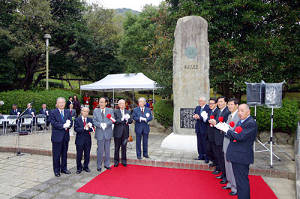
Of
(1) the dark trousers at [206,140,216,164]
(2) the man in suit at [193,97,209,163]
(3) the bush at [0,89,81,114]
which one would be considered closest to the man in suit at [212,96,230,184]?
(1) the dark trousers at [206,140,216,164]

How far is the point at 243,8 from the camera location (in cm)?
906

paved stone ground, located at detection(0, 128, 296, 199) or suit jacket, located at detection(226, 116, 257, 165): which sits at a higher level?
suit jacket, located at detection(226, 116, 257, 165)

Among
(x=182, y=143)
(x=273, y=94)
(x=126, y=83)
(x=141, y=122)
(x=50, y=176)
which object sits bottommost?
(x=50, y=176)

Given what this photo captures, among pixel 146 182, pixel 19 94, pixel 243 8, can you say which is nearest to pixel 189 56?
pixel 243 8

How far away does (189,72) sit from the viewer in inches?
294

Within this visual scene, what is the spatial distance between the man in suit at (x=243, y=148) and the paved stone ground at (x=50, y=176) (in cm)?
132

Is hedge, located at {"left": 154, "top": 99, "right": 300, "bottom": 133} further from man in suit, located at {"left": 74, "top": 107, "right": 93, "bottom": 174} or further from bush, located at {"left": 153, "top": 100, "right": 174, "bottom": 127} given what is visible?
man in suit, located at {"left": 74, "top": 107, "right": 93, "bottom": 174}

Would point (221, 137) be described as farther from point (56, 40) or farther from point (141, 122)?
point (56, 40)

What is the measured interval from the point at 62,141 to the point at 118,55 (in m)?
17.6

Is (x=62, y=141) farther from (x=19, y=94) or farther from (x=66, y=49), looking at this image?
(x=66, y=49)

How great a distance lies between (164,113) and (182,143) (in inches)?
142

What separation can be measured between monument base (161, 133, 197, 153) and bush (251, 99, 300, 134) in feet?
10.7

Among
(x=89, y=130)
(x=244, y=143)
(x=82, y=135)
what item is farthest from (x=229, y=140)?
(x=82, y=135)

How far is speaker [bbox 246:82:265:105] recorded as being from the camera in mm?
6071
